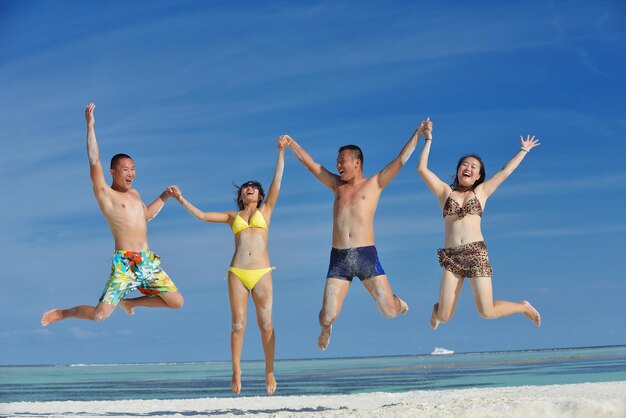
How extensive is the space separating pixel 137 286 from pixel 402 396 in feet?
24.9

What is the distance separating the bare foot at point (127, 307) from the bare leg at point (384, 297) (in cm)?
383

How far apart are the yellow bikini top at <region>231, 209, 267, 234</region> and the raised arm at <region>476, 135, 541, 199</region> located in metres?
3.36

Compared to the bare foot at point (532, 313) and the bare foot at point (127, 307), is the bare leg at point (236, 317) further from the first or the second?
the bare foot at point (532, 313)

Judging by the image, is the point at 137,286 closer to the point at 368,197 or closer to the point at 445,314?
the point at 368,197

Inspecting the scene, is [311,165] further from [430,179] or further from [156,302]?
[156,302]

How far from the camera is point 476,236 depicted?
1240cm

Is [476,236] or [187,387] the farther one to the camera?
[187,387]

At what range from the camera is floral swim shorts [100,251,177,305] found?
12922 millimetres

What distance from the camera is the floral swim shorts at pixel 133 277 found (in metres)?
12.9

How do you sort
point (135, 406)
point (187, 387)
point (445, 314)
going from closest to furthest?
point (445, 314) → point (135, 406) → point (187, 387)

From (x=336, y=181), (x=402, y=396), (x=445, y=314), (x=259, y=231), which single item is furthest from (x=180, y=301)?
(x=402, y=396)

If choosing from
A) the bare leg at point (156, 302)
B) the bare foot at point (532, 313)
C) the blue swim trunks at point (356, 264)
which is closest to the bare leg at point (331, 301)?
the blue swim trunks at point (356, 264)

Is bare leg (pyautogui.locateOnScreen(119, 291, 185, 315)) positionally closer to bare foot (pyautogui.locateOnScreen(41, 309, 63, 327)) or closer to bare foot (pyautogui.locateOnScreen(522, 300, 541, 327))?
bare foot (pyautogui.locateOnScreen(41, 309, 63, 327))

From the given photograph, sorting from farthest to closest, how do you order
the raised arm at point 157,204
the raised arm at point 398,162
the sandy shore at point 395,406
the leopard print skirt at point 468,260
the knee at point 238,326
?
the raised arm at point 157,204 → the knee at point 238,326 → the sandy shore at point 395,406 → the raised arm at point 398,162 → the leopard print skirt at point 468,260
